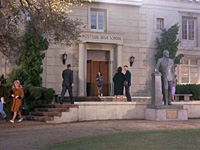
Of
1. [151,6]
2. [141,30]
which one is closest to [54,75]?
[141,30]

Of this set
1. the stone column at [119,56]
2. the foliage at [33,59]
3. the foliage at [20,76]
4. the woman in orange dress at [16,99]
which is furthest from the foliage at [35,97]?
the stone column at [119,56]

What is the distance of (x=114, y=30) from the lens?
74.2ft

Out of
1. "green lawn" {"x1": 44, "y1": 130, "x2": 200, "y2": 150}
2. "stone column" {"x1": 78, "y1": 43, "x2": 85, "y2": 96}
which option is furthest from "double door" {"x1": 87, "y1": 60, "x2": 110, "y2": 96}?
"green lawn" {"x1": 44, "y1": 130, "x2": 200, "y2": 150}

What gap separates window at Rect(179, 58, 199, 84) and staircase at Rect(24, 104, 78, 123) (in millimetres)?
12901

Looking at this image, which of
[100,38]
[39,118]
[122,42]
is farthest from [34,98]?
[122,42]

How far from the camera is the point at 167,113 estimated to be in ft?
46.0

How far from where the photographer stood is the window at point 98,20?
22550 mm

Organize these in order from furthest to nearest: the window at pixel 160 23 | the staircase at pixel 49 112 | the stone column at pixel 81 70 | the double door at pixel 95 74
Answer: the window at pixel 160 23
the double door at pixel 95 74
the stone column at pixel 81 70
the staircase at pixel 49 112

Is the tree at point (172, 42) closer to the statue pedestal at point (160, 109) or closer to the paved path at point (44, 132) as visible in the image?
the statue pedestal at point (160, 109)

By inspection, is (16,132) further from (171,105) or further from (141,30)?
(141,30)

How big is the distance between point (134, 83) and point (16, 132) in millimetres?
12896

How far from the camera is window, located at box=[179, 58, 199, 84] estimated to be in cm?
2494

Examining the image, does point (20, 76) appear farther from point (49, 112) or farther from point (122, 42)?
point (122, 42)

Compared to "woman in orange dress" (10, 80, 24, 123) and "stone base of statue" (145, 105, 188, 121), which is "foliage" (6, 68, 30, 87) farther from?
"stone base of statue" (145, 105, 188, 121)
